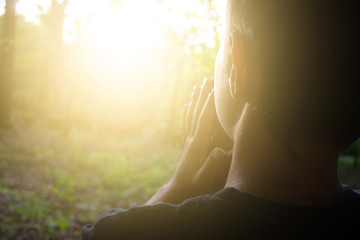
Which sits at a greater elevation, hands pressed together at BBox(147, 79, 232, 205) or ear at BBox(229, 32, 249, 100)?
ear at BBox(229, 32, 249, 100)

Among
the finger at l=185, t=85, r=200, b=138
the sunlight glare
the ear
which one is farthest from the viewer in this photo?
the sunlight glare

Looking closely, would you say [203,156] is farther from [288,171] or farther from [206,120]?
[288,171]

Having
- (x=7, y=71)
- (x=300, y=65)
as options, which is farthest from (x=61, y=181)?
(x=300, y=65)

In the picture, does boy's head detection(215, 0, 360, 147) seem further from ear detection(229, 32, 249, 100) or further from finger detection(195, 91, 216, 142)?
finger detection(195, 91, 216, 142)

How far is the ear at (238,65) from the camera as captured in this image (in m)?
0.99

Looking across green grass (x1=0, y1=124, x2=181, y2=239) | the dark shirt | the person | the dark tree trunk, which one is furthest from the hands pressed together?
the dark tree trunk

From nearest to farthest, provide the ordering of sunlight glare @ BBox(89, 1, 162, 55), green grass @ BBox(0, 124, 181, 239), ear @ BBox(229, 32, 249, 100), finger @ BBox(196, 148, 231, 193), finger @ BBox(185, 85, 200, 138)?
ear @ BBox(229, 32, 249, 100) < finger @ BBox(196, 148, 231, 193) < finger @ BBox(185, 85, 200, 138) < green grass @ BBox(0, 124, 181, 239) < sunlight glare @ BBox(89, 1, 162, 55)

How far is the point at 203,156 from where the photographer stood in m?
1.45

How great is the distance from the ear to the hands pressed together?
348 millimetres

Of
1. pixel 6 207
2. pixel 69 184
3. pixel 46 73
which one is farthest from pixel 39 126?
pixel 6 207

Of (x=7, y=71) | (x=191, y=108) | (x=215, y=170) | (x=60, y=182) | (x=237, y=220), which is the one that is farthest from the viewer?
(x=7, y=71)

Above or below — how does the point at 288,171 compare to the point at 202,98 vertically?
below

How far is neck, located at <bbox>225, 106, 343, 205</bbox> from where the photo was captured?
0.94 meters

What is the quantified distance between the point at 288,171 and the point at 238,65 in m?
0.37
